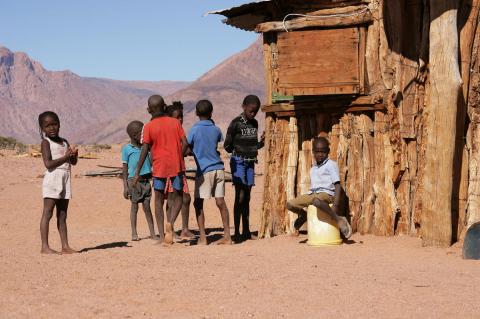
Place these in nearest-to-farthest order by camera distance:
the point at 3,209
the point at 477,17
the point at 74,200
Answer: the point at 477,17 < the point at 3,209 < the point at 74,200

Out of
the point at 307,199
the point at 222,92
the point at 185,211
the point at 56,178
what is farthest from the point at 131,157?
the point at 222,92

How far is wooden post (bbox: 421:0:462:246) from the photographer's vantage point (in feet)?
25.1

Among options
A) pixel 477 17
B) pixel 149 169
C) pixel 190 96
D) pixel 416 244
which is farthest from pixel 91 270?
pixel 190 96

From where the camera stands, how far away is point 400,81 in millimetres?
8547

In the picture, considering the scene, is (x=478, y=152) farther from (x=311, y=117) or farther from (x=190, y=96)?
(x=190, y=96)

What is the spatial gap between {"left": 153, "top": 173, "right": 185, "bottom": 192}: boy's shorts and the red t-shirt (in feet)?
0.21

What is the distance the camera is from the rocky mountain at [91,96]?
11156cm

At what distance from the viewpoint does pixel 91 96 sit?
170375 millimetres

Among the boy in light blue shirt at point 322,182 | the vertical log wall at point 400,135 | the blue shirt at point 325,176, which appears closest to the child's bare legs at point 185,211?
the vertical log wall at point 400,135

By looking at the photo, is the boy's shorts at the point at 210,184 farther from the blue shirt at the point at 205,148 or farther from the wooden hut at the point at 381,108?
the wooden hut at the point at 381,108

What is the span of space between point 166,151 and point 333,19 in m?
2.43

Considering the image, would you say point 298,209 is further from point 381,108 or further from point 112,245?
point 112,245

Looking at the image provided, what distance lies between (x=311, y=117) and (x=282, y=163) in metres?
0.67

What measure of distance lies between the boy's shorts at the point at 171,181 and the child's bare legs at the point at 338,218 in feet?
4.90
